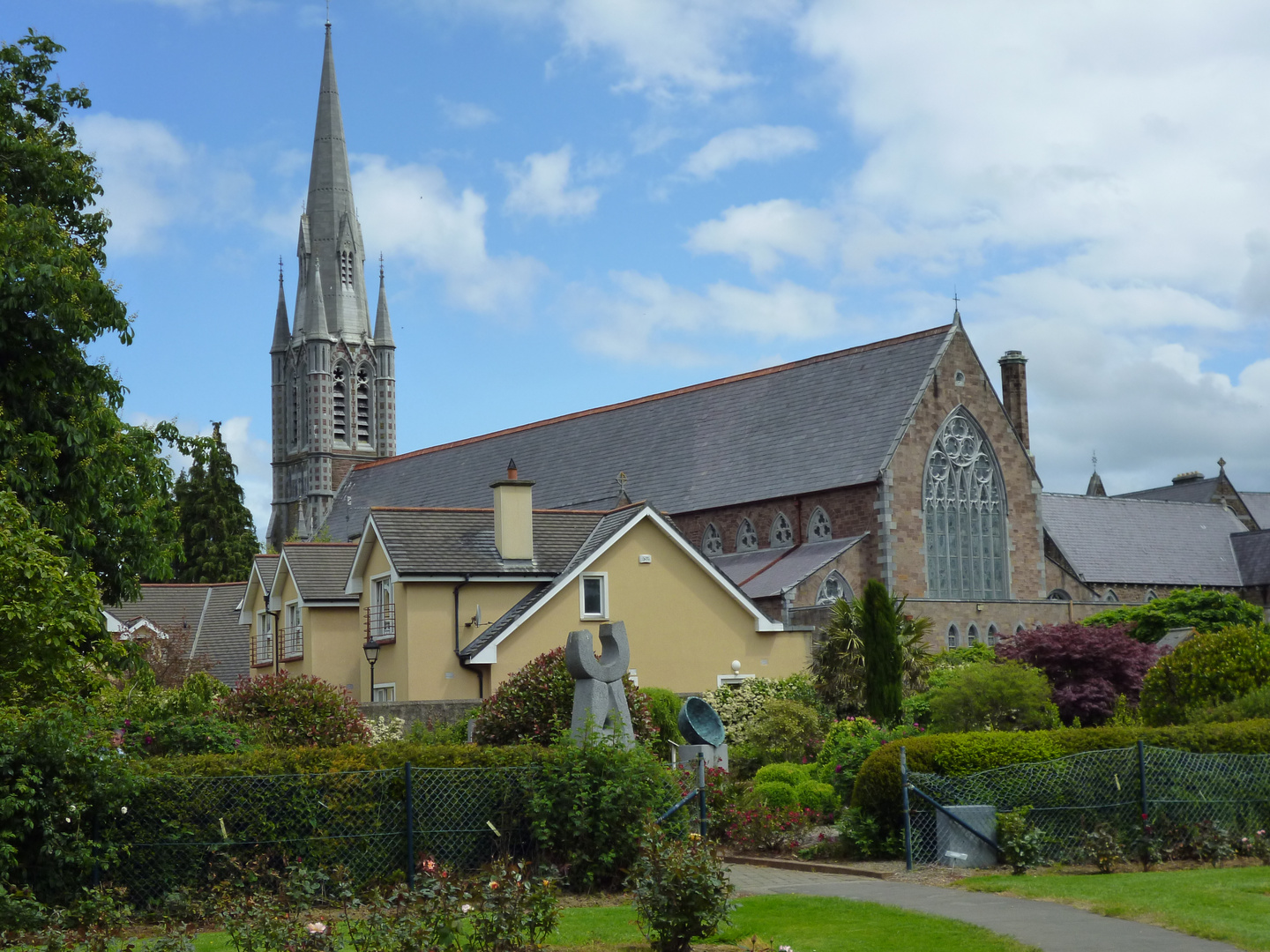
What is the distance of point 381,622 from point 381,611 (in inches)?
10.4

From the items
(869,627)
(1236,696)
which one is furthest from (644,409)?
(1236,696)

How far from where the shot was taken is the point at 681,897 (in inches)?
453

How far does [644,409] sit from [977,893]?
46.8 meters

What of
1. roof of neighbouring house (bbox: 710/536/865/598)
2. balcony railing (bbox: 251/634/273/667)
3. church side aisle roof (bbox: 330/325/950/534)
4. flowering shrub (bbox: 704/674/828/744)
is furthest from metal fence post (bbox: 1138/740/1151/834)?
church side aisle roof (bbox: 330/325/950/534)

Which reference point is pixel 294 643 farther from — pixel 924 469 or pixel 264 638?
pixel 924 469

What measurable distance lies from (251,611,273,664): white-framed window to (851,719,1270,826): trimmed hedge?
76.5 ft

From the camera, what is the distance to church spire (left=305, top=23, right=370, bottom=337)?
3770 inches

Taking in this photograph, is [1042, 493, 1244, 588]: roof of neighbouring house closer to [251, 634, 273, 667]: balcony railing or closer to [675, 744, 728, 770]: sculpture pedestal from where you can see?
[251, 634, 273, 667]: balcony railing

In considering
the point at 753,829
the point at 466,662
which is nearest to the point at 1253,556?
the point at 466,662

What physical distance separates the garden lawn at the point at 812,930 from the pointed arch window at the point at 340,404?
81918 mm

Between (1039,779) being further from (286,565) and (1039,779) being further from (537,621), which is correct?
(286,565)

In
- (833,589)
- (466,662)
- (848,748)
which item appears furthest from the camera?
(833,589)

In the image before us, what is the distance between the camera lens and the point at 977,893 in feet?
49.5

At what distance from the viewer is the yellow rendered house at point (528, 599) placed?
3069 cm
